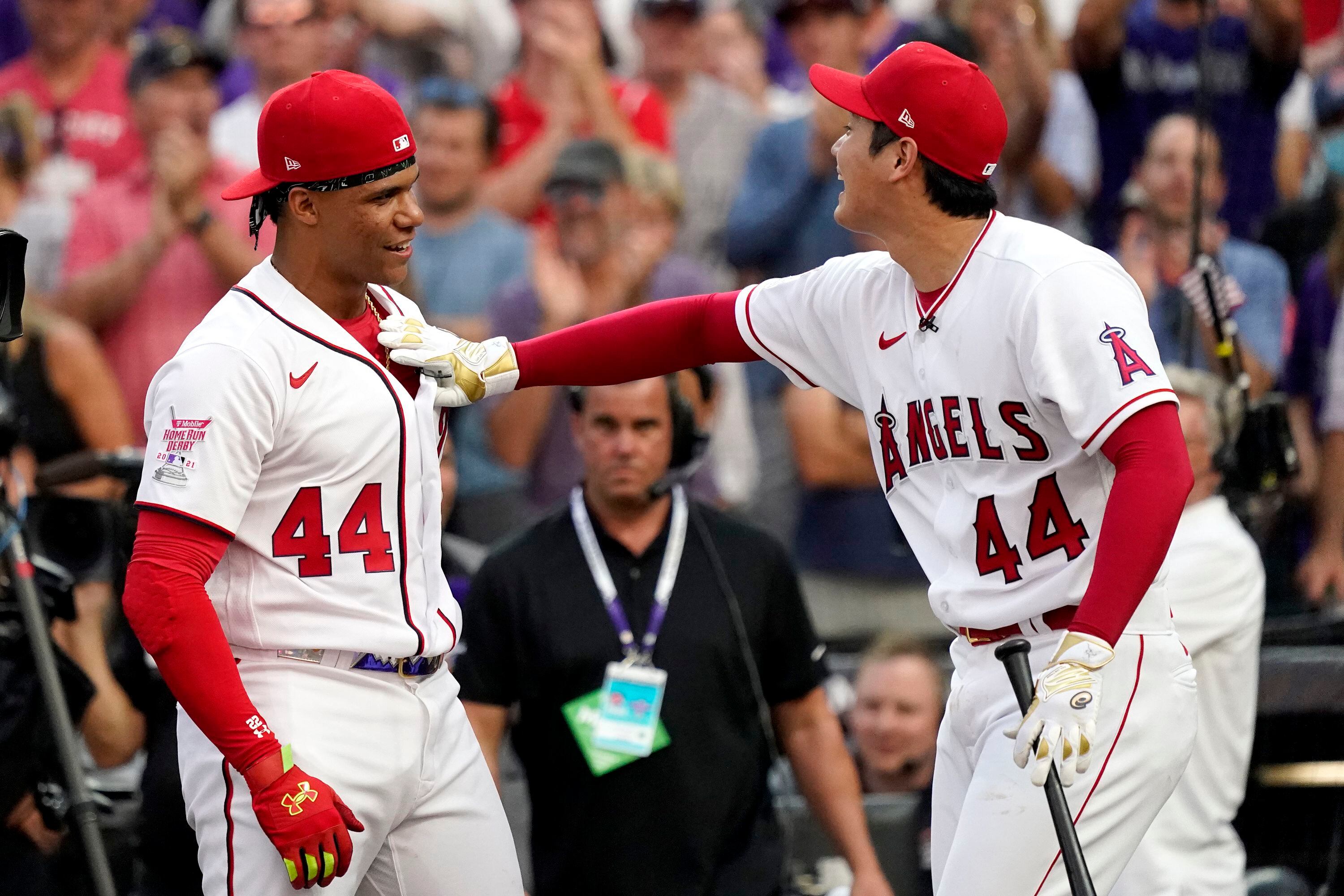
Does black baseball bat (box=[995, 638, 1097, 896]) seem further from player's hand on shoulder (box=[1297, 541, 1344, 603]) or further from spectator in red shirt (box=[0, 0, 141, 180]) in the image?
spectator in red shirt (box=[0, 0, 141, 180])

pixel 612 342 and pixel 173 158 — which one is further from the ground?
pixel 173 158

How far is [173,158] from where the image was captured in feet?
21.5

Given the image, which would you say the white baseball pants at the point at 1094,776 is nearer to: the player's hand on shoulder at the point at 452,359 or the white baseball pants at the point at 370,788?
the white baseball pants at the point at 370,788

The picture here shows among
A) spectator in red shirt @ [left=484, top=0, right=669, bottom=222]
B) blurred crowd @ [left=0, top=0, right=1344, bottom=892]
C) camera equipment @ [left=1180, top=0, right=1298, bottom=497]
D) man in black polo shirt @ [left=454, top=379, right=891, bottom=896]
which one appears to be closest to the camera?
man in black polo shirt @ [left=454, top=379, right=891, bottom=896]

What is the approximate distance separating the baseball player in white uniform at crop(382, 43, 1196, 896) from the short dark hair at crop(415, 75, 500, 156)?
3682mm

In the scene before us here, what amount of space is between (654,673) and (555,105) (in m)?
3.83

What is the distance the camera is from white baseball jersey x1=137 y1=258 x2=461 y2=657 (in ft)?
10.6

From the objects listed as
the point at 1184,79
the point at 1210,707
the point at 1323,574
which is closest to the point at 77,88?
the point at 1184,79

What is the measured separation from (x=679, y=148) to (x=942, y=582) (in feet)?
15.2

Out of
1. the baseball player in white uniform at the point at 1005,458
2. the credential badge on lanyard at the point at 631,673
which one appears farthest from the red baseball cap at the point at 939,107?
the credential badge on lanyard at the point at 631,673

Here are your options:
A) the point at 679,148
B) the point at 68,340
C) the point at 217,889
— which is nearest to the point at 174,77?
the point at 68,340

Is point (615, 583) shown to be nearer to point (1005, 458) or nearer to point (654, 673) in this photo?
point (654, 673)

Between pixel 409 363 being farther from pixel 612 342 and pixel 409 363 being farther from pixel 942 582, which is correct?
pixel 942 582

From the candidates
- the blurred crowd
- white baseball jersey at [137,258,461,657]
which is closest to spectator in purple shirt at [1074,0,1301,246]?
the blurred crowd
